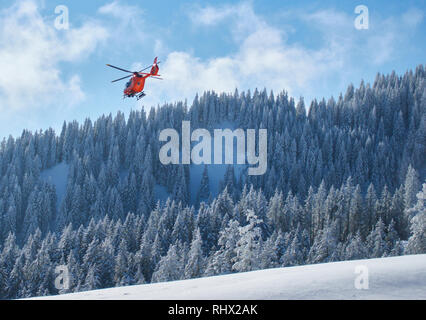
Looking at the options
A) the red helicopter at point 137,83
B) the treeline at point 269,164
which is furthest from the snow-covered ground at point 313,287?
the treeline at point 269,164

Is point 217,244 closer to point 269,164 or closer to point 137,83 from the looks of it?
point 137,83

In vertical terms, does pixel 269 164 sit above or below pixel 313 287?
above

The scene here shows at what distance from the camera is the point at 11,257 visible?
5791 centimetres

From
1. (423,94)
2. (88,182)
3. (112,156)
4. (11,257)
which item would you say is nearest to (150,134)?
(112,156)

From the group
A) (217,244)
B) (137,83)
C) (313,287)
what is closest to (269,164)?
(217,244)

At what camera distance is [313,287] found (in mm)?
10109

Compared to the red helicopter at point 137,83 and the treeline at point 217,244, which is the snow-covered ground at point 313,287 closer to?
the red helicopter at point 137,83

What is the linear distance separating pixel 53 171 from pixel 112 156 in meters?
21.4

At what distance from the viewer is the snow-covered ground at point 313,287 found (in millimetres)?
9648

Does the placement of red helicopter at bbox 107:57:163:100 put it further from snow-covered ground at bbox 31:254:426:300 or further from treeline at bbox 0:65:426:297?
treeline at bbox 0:65:426:297

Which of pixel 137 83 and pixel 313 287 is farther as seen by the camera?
pixel 137 83
